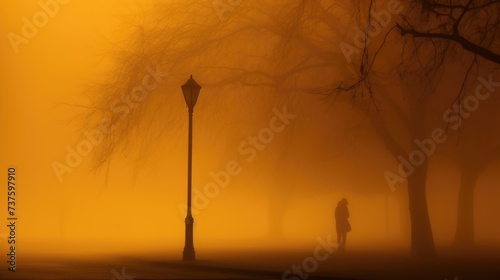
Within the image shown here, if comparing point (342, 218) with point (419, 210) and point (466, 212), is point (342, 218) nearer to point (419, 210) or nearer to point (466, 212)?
point (419, 210)

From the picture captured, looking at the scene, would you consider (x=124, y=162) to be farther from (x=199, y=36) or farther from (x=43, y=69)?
(x=199, y=36)

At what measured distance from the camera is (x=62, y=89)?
67.0m

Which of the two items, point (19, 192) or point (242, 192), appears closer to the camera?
point (19, 192)

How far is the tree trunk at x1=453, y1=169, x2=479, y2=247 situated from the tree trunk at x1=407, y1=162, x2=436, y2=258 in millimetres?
10672

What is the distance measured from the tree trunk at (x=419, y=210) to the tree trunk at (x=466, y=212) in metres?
10.7

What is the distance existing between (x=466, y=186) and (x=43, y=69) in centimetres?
3188

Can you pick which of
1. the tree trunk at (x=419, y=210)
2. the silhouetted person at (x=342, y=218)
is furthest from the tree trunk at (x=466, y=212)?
the tree trunk at (x=419, y=210)

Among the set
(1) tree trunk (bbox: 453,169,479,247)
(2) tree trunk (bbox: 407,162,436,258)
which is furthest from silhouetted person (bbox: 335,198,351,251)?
(1) tree trunk (bbox: 453,169,479,247)

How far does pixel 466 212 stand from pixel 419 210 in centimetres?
1225

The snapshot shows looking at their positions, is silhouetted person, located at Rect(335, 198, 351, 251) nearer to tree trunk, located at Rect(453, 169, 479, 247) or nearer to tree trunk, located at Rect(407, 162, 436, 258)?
tree trunk, located at Rect(407, 162, 436, 258)

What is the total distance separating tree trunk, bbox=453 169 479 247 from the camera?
46781 mm

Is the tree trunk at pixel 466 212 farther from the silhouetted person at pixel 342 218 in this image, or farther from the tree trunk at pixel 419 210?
the tree trunk at pixel 419 210

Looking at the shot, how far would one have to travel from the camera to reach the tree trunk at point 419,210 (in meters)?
35.8

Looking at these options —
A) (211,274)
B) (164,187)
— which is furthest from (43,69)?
(211,274)
